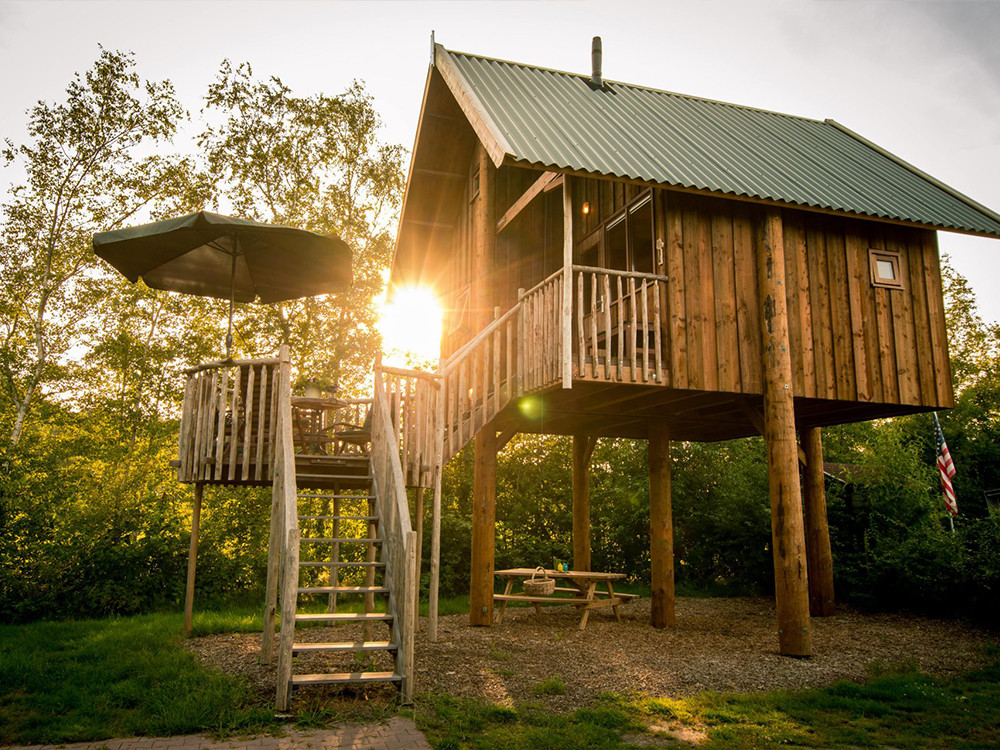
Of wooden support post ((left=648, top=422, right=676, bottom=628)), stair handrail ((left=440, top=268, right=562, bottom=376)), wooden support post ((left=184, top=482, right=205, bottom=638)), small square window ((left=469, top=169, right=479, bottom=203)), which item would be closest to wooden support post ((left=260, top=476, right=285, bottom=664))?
wooden support post ((left=184, top=482, right=205, bottom=638))

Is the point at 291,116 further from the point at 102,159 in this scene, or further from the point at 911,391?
the point at 911,391

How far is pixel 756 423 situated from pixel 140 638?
7858 mm

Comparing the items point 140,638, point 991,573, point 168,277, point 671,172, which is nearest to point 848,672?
point 991,573

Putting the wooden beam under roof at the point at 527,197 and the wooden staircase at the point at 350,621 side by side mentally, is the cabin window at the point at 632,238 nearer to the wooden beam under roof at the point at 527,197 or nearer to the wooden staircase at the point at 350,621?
the wooden beam under roof at the point at 527,197

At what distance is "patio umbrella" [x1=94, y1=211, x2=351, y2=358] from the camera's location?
830 cm

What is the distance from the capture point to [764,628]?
Result: 36.0 feet

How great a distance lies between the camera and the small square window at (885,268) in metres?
10.3

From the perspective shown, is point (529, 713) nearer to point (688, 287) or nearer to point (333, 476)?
point (333, 476)

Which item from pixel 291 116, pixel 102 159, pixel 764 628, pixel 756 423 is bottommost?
pixel 764 628

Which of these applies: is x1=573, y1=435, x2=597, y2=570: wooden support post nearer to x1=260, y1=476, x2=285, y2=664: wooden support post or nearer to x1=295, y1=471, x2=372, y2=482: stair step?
x1=295, y1=471, x2=372, y2=482: stair step

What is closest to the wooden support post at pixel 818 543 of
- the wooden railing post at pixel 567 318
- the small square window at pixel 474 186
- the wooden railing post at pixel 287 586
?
the wooden railing post at pixel 567 318

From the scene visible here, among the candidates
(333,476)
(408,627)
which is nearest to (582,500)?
(333,476)

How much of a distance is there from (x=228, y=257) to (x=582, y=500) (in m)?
7.43

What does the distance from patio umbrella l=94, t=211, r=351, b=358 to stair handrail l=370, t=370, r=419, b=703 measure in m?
2.15
